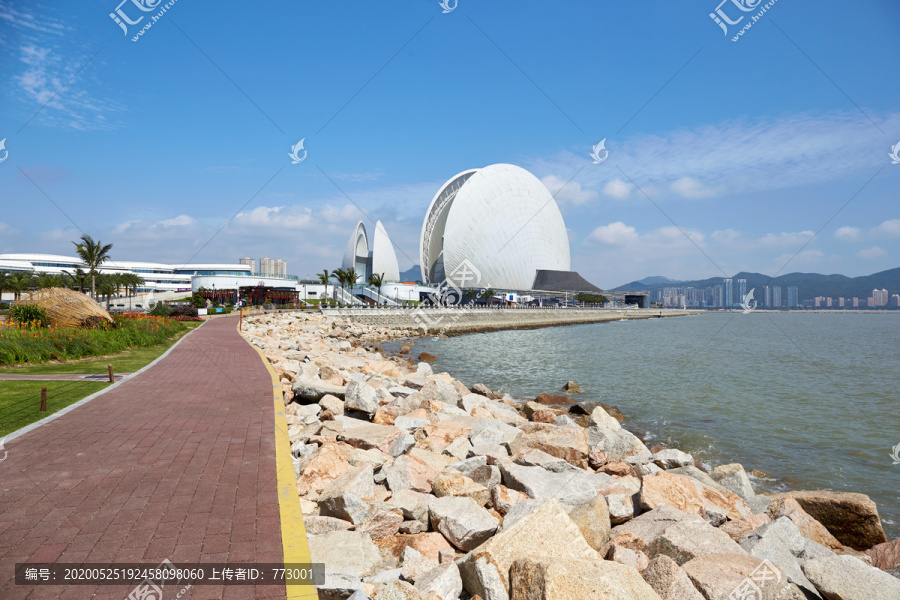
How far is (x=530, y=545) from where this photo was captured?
365 centimetres

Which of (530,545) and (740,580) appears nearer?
(740,580)

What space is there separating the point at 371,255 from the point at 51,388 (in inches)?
3022

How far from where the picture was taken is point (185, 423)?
666cm

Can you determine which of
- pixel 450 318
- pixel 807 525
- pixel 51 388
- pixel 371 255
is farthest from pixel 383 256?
pixel 807 525

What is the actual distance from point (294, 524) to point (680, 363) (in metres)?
23.4

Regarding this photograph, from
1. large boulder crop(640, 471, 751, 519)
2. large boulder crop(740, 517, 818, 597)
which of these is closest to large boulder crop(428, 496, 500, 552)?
large boulder crop(640, 471, 751, 519)

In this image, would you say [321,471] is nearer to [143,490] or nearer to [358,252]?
[143,490]

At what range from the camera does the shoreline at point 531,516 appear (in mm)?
3496

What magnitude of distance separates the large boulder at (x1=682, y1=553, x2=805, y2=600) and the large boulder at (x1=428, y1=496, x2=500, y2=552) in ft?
5.15

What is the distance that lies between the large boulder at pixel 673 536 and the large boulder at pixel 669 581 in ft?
1.73

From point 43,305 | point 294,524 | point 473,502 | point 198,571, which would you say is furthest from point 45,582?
point 43,305

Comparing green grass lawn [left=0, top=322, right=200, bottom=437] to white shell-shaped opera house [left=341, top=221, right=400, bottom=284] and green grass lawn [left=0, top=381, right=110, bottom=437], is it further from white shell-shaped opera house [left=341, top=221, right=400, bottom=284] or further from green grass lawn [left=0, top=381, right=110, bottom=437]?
white shell-shaped opera house [left=341, top=221, right=400, bottom=284]

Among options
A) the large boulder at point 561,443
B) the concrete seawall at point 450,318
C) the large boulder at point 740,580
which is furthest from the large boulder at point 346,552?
the concrete seawall at point 450,318

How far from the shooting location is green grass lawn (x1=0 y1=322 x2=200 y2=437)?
699cm
